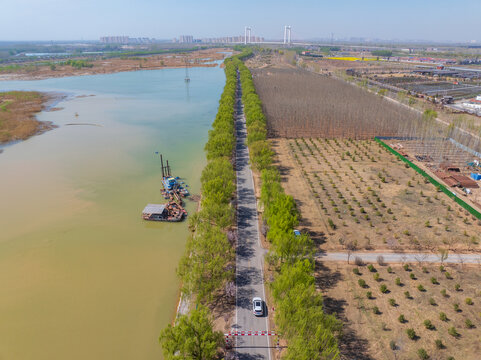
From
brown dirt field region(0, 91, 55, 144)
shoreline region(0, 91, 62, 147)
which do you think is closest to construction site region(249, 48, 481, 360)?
shoreline region(0, 91, 62, 147)

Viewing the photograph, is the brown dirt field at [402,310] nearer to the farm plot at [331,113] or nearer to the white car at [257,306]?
the white car at [257,306]

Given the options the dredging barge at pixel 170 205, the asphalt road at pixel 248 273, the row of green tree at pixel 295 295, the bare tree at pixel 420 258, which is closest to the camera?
the row of green tree at pixel 295 295

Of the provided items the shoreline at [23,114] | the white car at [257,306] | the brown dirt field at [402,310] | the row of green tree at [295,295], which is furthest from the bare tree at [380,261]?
the shoreline at [23,114]

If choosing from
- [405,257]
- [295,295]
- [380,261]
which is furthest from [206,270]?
[405,257]

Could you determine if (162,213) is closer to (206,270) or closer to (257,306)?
(206,270)

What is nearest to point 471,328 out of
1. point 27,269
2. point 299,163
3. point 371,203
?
point 371,203

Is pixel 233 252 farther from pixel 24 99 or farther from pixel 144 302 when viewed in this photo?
pixel 24 99
